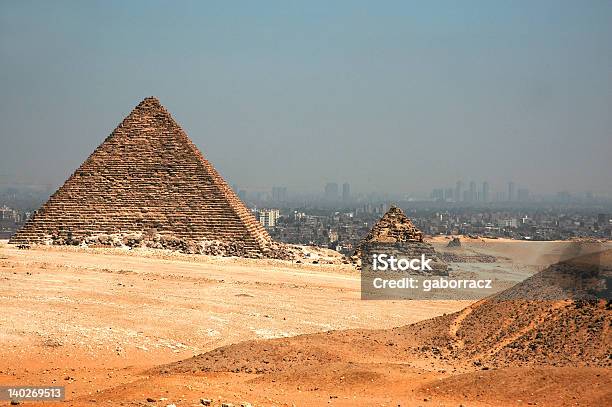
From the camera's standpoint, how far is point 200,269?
25531 mm

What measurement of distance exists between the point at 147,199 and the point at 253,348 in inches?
907

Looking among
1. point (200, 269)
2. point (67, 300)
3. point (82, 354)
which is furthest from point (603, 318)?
point (200, 269)

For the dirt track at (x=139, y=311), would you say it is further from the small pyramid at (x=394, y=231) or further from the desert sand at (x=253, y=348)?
the small pyramid at (x=394, y=231)

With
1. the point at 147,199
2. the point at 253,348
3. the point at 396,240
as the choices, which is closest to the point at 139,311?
the point at 253,348

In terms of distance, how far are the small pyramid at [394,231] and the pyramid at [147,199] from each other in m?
5.15

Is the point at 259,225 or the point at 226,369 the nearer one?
the point at 226,369

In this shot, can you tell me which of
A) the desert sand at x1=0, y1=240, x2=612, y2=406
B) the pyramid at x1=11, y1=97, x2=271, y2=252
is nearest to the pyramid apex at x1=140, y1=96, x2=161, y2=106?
the pyramid at x1=11, y1=97, x2=271, y2=252

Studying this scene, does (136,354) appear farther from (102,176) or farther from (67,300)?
(102,176)

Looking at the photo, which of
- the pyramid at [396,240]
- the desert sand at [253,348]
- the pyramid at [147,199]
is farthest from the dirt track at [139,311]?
the pyramid at [396,240]

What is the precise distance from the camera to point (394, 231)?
32156 millimetres

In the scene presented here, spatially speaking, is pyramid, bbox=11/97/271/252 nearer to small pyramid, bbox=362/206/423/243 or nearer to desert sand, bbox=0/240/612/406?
small pyramid, bbox=362/206/423/243

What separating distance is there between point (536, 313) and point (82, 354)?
22.6ft

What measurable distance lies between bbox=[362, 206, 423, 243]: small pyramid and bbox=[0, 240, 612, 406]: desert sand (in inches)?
414

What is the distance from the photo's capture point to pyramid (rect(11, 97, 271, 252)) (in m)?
31.5
